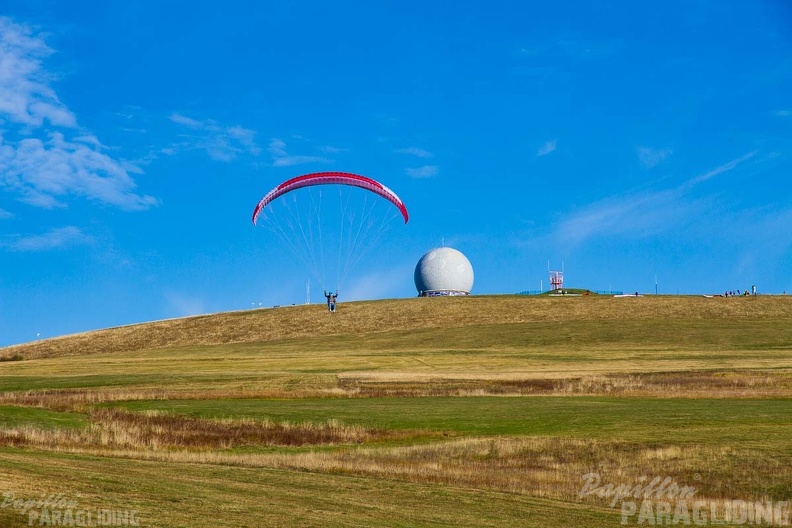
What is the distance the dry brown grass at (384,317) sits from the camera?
334 feet

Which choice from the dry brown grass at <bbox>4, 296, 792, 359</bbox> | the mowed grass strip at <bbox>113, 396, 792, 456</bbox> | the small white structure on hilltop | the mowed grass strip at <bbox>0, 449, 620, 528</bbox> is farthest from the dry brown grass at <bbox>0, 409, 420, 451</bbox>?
the small white structure on hilltop

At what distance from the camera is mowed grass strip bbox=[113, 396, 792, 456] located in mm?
28109

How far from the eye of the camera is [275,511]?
14.1m

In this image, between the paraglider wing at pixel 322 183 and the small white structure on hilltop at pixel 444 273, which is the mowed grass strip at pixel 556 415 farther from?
the small white structure on hilltop at pixel 444 273

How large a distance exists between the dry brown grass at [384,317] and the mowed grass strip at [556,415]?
59.9 meters

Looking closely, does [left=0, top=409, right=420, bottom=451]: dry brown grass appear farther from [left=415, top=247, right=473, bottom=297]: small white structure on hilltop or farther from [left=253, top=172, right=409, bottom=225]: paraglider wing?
[left=415, top=247, right=473, bottom=297]: small white structure on hilltop

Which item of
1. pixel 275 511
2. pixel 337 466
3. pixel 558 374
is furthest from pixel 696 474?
pixel 558 374

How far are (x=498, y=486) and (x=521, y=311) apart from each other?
9333cm

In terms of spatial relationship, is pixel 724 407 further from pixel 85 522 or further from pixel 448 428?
pixel 85 522

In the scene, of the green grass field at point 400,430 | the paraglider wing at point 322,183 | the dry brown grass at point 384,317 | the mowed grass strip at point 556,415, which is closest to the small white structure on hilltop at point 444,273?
the dry brown grass at point 384,317

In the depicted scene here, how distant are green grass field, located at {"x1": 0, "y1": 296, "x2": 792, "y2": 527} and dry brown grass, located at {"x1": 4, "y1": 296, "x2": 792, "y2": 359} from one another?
14992 mm

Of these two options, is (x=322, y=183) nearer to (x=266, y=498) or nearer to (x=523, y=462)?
(x=523, y=462)

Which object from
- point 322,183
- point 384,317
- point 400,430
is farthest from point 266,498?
point 384,317

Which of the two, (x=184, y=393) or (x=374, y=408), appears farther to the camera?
(x=184, y=393)
